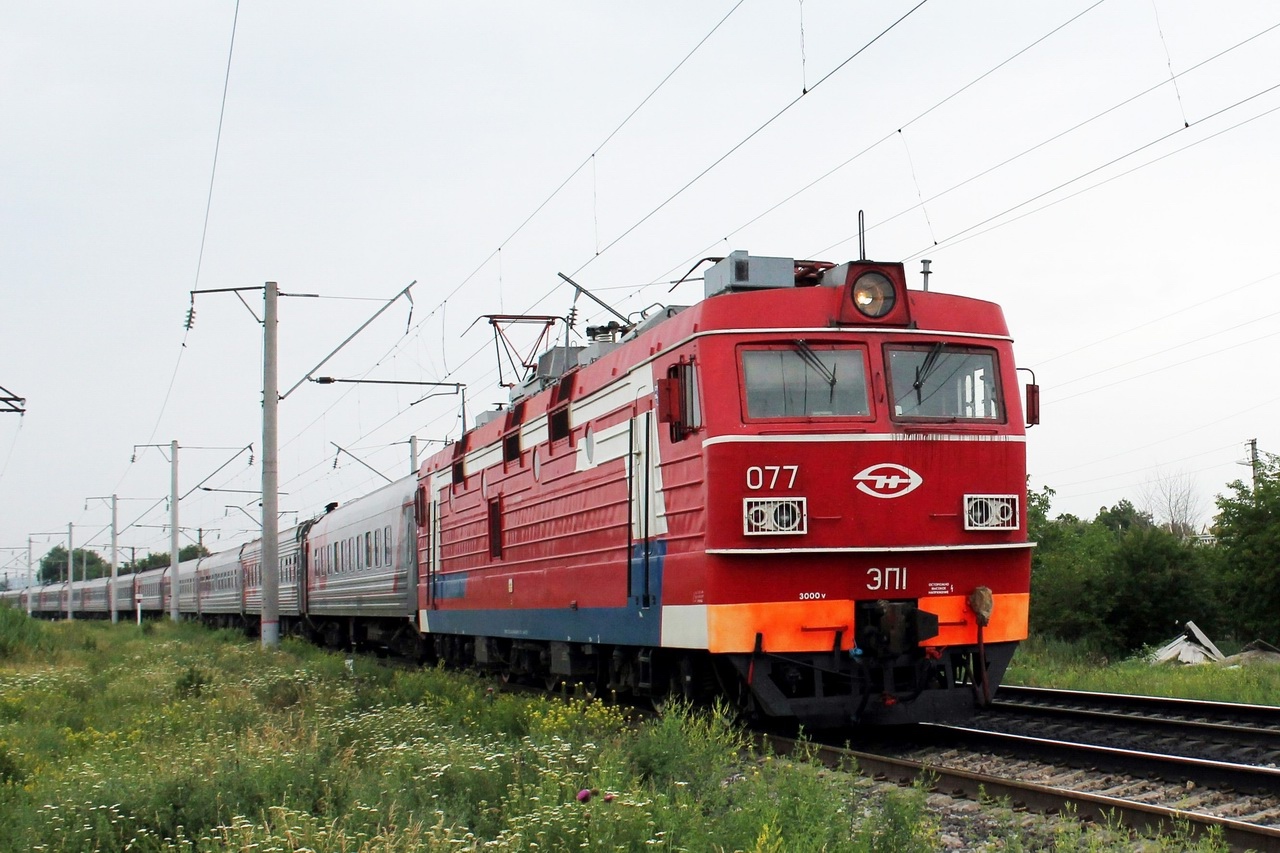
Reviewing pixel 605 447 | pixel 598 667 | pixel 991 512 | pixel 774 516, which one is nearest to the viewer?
pixel 774 516

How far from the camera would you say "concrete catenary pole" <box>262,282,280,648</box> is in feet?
73.5

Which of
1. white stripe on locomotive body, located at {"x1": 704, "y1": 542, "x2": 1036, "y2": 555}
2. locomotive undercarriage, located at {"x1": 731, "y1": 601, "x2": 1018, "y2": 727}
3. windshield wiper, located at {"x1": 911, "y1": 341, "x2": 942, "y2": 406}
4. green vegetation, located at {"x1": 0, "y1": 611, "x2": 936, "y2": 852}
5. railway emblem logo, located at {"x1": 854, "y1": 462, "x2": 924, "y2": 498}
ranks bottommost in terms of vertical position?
green vegetation, located at {"x1": 0, "y1": 611, "x2": 936, "y2": 852}

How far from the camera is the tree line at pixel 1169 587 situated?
2467 cm

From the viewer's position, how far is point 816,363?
9.96 meters

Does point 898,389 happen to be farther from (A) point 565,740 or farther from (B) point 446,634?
(B) point 446,634

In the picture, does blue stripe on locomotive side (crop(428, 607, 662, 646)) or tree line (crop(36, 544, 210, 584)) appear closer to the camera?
blue stripe on locomotive side (crop(428, 607, 662, 646))

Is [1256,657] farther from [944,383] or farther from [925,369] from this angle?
[925,369]

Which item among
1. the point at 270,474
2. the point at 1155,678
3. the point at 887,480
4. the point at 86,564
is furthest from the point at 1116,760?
the point at 86,564

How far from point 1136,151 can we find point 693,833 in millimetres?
9033

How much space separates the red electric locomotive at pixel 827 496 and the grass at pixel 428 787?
89cm

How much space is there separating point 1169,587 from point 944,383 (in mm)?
17046

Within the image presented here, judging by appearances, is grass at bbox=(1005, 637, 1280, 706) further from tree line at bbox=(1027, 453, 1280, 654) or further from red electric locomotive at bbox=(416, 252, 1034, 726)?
tree line at bbox=(1027, 453, 1280, 654)

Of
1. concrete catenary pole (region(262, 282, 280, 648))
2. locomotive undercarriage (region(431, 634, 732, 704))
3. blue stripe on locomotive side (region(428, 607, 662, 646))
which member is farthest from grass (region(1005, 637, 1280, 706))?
concrete catenary pole (region(262, 282, 280, 648))

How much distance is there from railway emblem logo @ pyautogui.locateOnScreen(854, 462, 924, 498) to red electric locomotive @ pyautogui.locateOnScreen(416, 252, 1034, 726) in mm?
10
